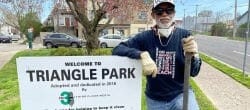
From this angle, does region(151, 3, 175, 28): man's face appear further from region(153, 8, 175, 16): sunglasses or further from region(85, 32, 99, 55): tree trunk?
region(85, 32, 99, 55): tree trunk

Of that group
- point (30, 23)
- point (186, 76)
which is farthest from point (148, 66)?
point (30, 23)

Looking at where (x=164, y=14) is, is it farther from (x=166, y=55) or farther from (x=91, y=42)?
(x=91, y=42)

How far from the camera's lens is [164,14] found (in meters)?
2.76

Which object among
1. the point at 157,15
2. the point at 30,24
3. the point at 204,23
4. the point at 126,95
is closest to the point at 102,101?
the point at 126,95

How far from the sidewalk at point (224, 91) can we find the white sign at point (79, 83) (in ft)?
13.4

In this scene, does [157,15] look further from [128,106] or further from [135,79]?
[128,106]

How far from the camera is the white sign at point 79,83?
2.53 meters

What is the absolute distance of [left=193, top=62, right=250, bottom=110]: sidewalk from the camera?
662 centimetres

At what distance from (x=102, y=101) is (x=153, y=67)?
1.75ft

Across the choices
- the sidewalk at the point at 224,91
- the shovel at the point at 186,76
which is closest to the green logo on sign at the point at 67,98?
the shovel at the point at 186,76

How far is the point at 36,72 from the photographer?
8.27 feet

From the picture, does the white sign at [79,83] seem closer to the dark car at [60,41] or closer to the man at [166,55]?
the man at [166,55]

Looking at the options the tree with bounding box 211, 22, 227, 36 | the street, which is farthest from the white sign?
the tree with bounding box 211, 22, 227, 36

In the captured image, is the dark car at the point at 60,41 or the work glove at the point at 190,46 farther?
the dark car at the point at 60,41
